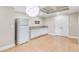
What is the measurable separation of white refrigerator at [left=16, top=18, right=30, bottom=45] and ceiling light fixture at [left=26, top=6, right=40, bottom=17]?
0.11 meters

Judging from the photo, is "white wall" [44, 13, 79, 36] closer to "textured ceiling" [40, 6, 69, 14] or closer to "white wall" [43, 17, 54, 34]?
"white wall" [43, 17, 54, 34]

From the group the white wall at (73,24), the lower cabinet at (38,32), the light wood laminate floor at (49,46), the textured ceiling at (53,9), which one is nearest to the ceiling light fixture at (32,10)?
the textured ceiling at (53,9)

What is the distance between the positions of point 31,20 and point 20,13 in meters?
0.18

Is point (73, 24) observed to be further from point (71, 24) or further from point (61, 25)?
point (61, 25)

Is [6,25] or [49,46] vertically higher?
[6,25]

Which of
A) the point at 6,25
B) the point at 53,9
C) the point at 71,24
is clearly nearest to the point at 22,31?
the point at 6,25

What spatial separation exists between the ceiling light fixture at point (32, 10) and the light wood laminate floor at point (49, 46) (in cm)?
36

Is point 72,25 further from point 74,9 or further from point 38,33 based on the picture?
point 38,33

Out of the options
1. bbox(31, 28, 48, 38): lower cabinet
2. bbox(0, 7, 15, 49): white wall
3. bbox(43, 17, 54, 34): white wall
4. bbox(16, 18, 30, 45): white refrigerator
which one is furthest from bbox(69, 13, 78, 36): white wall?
bbox(0, 7, 15, 49): white wall

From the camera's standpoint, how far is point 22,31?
1354 millimetres

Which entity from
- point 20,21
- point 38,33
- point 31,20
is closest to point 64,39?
point 38,33

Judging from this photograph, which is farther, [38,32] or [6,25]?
[38,32]

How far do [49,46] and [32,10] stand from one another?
0.56 metres

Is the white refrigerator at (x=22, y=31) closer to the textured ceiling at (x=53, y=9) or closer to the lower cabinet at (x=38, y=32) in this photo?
the lower cabinet at (x=38, y=32)
